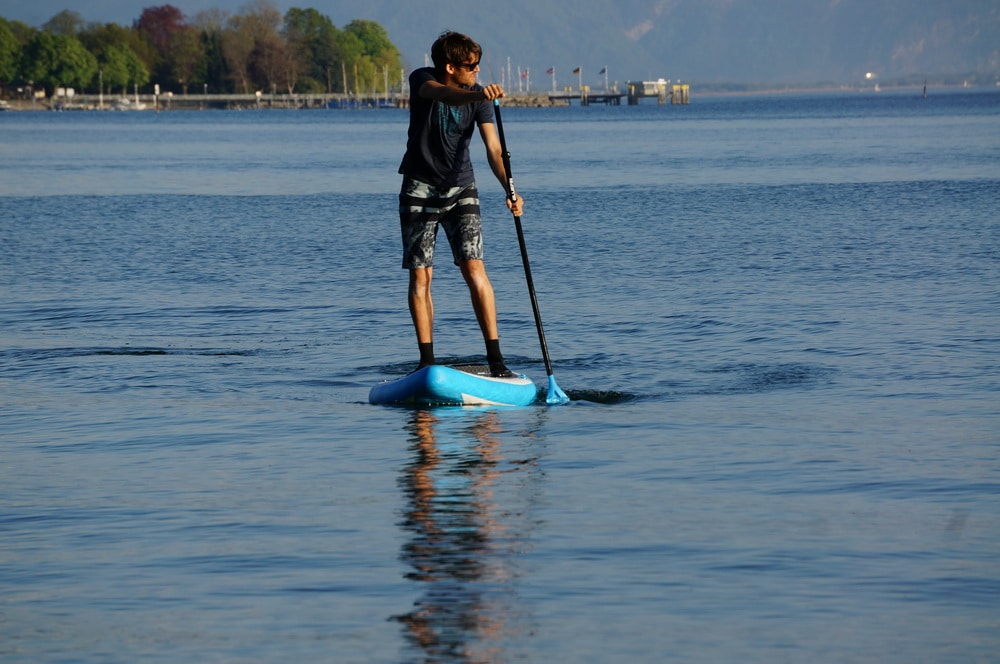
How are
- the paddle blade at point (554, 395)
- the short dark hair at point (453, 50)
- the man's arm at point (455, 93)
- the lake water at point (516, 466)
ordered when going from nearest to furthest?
1. the lake water at point (516, 466)
2. the man's arm at point (455, 93)
3. the short dark hair at point (453, 50)
4. the paddle blade at point (554, 395)

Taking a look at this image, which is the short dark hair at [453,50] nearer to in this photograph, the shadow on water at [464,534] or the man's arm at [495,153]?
the man's arm at [495,153]

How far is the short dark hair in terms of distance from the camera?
10391mm

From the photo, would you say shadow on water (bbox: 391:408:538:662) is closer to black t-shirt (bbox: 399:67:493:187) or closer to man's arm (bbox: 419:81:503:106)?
black t-shirt (bbox: 399:67:493:187)

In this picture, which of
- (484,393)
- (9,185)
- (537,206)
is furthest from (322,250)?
(9,185)

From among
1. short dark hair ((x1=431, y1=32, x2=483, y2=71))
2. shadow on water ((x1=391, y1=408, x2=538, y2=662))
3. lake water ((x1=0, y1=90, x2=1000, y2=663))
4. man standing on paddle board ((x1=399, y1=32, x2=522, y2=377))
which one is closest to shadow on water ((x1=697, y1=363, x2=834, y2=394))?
lake water ((x1=0, y1=90, x2=1000, y2=663))

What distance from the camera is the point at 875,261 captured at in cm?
2223

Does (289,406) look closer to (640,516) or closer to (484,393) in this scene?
(484,393)

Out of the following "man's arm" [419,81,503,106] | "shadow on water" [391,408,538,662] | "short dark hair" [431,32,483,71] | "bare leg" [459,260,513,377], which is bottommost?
"shadow on water" [391,408,538,662]

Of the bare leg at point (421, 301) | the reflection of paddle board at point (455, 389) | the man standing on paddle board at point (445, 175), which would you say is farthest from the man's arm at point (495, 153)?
the reflection of paddle board at point (455, 389)

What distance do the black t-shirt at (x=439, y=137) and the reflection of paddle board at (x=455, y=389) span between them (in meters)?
1.34

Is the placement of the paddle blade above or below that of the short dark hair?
below

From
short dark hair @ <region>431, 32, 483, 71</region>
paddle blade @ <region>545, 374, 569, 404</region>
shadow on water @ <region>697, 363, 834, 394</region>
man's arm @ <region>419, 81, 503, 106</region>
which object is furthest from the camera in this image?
shadow on water @ <region>697, 363, 834, 394</region>

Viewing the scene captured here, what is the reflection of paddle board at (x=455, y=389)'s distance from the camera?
1099cm

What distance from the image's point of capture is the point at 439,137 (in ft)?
34.9
